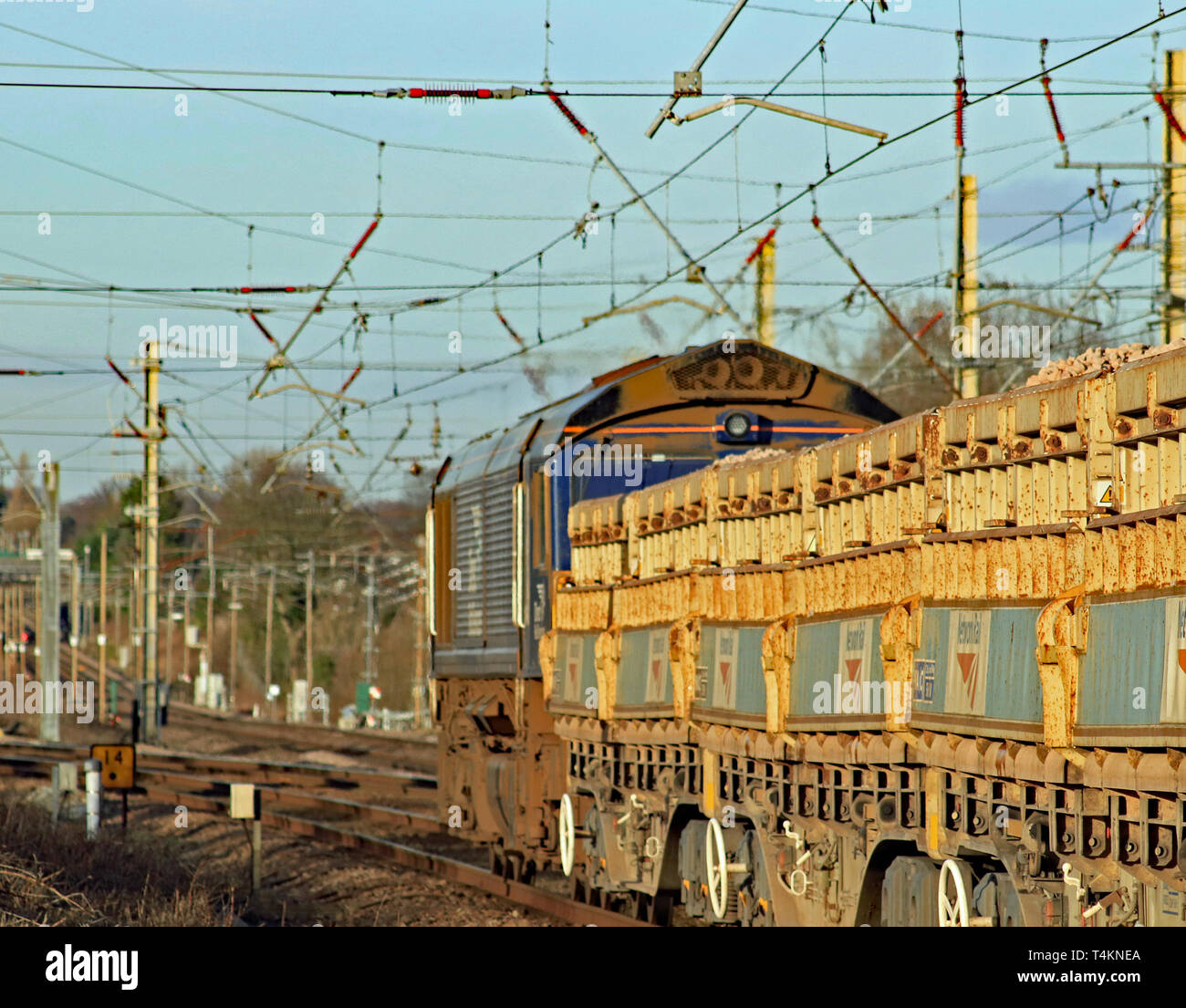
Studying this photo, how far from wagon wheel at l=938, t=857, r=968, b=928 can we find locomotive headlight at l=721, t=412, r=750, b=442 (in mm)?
7546

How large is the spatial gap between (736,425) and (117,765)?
10.1 metres

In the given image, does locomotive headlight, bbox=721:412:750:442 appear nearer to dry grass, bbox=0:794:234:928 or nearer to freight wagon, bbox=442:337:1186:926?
freight wagon, bbox=442:337:1186:926

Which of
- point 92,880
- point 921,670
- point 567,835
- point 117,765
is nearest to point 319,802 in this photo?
point 117,765

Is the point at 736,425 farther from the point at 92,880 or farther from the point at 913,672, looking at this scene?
the point at 913,672

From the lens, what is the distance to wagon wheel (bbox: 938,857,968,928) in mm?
8539

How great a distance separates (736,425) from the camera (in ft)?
52.9

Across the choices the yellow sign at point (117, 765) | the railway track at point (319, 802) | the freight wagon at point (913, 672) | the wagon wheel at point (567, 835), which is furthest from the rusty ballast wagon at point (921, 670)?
the yellow sign at point (117, 765)

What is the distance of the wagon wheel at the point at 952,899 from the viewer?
854cm

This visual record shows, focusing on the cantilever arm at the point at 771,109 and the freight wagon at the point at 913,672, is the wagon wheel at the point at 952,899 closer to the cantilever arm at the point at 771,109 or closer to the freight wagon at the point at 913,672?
the freight wagon at the point at 913,672

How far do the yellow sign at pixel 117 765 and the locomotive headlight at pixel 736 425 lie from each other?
9.79 meters

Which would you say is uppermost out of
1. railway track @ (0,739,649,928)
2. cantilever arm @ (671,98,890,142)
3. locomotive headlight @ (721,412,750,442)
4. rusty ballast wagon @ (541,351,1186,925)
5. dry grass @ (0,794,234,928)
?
cantilever arm @ (671,98,890,142)

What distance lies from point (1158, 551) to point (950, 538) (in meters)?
1.88

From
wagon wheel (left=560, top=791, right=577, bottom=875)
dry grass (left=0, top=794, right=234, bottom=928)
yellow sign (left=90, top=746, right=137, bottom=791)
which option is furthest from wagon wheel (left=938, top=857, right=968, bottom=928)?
yellow sign (left=90, top=746, right=137, bottom=791)

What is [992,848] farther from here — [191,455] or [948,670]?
[191,455]
